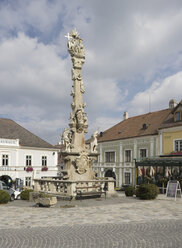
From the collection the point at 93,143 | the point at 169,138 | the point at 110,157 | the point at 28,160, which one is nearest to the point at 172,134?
the point at 169,138

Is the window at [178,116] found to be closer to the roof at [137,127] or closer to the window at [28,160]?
the roof at [137,127]

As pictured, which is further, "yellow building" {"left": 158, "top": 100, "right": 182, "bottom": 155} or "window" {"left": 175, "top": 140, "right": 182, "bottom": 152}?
"yellow building" {"left": 158, "top": 100, "right": 182, "bottom": 155}

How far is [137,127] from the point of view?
3791 centimetres

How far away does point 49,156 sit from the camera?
41.6m

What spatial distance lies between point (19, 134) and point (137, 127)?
17.2 metres

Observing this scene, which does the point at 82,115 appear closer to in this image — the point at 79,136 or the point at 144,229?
the point at 79,136

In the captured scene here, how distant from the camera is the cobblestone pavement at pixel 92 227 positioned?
23.6 ft

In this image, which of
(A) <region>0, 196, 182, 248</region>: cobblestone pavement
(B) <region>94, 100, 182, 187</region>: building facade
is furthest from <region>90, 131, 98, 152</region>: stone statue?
(B) <region>94, 100, 182, 187</region>: building facade

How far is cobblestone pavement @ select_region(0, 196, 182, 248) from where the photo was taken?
7.18 m

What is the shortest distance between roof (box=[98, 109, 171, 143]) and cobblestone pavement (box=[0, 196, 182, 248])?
2291cm

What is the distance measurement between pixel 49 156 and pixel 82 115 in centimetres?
2552

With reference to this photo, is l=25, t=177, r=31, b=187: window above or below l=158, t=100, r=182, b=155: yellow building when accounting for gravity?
below

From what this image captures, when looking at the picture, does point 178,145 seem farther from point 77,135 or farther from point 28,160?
point 28,160

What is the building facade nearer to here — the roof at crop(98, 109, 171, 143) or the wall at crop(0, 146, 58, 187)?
the roof at crop(98, 109, 171, 143)
